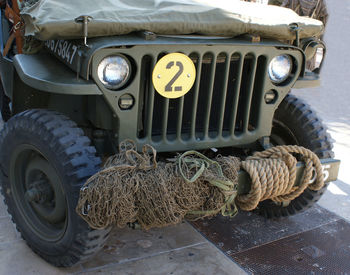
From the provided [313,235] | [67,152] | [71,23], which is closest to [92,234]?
[67,152]

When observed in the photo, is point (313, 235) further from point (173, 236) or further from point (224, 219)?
point (173, 236)

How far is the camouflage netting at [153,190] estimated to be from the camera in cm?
225

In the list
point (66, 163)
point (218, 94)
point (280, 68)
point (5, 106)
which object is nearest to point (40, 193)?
point (66, 163)

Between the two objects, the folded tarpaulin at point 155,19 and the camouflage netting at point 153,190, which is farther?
the folded tarpaulin at point 155,19

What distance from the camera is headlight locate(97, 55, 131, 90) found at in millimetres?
2465

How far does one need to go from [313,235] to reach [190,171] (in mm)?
1533

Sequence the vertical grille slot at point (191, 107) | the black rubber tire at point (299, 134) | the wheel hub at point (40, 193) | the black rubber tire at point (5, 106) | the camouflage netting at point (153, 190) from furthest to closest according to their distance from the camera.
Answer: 1. the black rubber tire at point (5, 106)
2. the black rubber tire at point (299, 134)
3. the wheel hub at point (40, 193)
4. the vertical grille slot at point (191, 107)
5. the camouflage netting at point (153, 190)

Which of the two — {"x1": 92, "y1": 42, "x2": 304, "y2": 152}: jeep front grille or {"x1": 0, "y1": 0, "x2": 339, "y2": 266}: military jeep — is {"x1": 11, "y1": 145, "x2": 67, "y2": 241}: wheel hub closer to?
{"x1": 0, "y1": 0, "x2": 339, "y2": 266}: military jeep

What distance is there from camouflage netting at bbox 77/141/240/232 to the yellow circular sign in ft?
1.23

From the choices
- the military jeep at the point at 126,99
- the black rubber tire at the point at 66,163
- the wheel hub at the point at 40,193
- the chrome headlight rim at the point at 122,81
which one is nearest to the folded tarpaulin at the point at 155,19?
the military jeep at the point at 126,99

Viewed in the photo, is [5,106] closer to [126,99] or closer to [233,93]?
[126,99]

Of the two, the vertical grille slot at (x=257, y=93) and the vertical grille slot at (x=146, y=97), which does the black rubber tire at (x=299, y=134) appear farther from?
the vertical grille slot at (x=146, y=97)

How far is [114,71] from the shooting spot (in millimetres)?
2494

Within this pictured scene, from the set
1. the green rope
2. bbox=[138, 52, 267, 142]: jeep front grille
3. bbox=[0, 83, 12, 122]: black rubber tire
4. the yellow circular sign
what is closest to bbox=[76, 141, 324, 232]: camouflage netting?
the green rope
